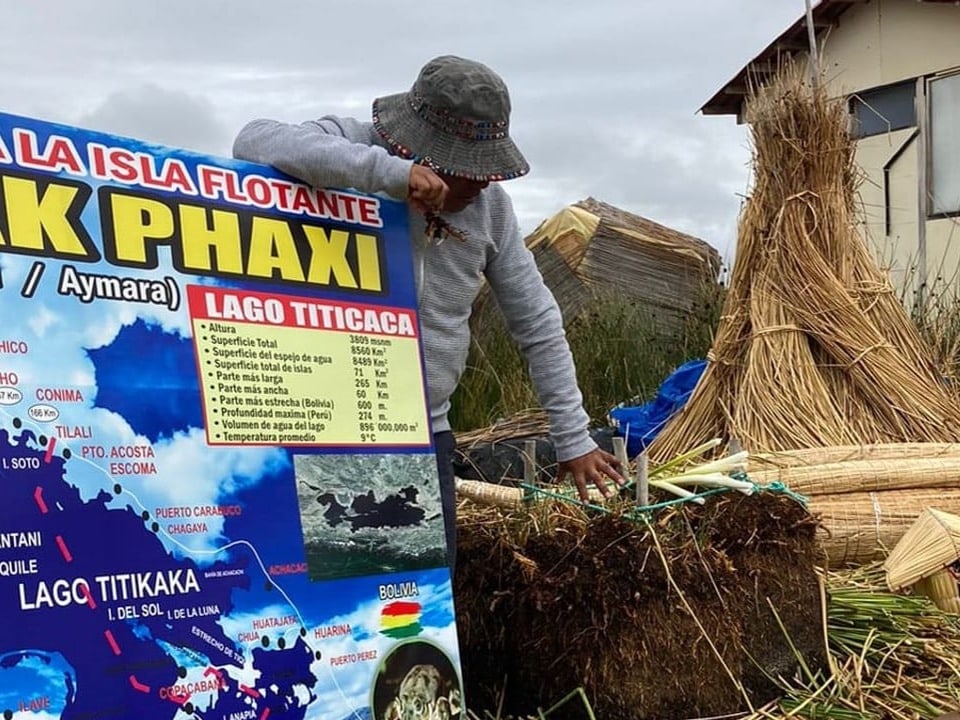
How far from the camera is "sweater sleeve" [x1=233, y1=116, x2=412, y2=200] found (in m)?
2.70

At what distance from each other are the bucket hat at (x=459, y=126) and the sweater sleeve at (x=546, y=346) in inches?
16.7

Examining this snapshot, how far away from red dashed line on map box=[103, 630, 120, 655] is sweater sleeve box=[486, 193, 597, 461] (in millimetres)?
1529

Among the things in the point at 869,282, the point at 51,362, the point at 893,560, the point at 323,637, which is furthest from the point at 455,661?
the point at 869,282

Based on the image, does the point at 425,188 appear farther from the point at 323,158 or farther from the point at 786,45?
the point at 786,45

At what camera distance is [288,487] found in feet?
8.25

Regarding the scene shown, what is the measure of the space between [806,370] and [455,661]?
3094 mm

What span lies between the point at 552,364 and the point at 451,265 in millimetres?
478

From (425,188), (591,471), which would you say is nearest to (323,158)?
(425,188)

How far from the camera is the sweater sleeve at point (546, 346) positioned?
11.2 ft

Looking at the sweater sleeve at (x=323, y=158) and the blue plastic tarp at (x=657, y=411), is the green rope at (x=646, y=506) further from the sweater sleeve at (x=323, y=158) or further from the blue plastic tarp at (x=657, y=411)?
the blue plastic tarp at (x=657, y=411)

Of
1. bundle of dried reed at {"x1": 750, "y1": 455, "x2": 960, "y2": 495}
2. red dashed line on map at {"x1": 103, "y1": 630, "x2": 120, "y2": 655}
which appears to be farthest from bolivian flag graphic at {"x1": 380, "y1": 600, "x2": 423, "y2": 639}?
bundle of dried reed at {"x1": 750, "y1": 455, "x2": 960, "y2": 495}

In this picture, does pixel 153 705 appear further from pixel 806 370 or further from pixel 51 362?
pixel 806 370

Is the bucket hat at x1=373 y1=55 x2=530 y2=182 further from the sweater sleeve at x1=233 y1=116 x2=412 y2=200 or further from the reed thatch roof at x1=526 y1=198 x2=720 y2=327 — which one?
the reed thatch roof at x1=526 y1=198 x2=720 y2=327

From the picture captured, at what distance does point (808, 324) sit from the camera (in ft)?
17.8
